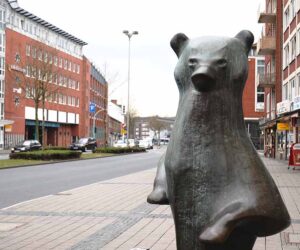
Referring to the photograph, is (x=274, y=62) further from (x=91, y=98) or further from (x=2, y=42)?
(x=91, y=98)

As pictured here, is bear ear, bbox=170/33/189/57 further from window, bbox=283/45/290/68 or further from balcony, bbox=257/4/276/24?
balcony, bbox=257/4/276/24

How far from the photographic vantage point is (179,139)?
295cm

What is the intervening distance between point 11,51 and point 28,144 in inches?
656

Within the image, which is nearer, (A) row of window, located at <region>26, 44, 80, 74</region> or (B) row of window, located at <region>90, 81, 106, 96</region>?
(A) row of window, located at <region>26, 44, 80, 74</region>

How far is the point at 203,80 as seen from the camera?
109 inches

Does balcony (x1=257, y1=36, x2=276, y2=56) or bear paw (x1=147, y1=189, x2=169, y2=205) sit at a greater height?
balcony (x1=257, y1=36, x2=276, y2=56)

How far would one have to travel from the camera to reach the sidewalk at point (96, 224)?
689cm

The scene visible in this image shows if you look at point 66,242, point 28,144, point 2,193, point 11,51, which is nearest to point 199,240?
point 66,242

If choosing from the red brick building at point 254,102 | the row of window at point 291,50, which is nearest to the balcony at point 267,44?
the row of window at point 291,50

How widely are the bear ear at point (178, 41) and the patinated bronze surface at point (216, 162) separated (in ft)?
0.29

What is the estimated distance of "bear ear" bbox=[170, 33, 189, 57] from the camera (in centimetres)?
310

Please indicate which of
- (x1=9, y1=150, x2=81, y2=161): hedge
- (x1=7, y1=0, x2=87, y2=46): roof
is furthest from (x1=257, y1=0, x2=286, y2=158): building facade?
(x1=7, y1=0, x2=87, y2=46): roof

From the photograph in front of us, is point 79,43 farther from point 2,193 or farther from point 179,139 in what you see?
point 179,139

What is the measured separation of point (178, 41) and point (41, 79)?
3665 cm
